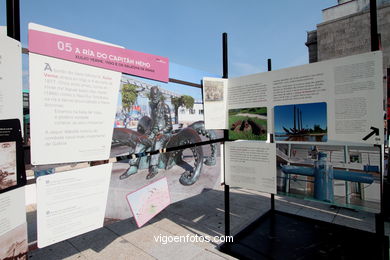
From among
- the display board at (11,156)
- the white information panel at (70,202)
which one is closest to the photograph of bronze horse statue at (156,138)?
the white information panel at (70,202)

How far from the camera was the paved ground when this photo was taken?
2.89m

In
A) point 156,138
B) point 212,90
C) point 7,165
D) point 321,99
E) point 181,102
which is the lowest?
point 7,165

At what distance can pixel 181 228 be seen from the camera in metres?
3.62

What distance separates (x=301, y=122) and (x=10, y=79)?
2886 millimetres

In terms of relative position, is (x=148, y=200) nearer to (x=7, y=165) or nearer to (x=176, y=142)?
(x=176, y=142)

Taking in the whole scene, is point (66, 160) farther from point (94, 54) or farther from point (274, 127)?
point (274, 127)

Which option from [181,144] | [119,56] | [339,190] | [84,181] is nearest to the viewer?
[84,181]

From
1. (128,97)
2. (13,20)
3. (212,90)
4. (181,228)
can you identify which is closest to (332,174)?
(212,90)

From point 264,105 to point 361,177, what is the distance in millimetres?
1349

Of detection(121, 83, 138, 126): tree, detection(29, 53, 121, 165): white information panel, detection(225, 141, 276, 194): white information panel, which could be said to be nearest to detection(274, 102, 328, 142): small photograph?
detection(225, 141, 276, 194): white information panel

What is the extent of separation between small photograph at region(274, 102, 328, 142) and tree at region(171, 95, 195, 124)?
131 centimetres

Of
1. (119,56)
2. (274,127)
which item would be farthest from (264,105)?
(119,56)

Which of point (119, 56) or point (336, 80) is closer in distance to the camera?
point (119, 56)

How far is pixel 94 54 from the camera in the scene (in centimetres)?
201
